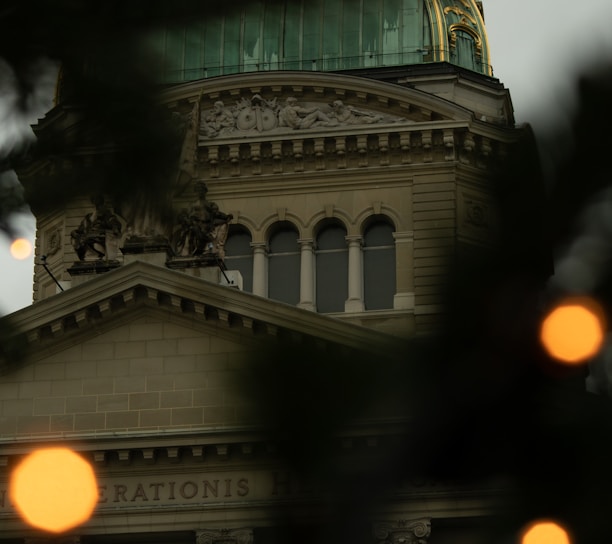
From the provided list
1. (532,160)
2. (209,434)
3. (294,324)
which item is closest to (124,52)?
(532,160)

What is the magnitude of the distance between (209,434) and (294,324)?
3.77 m

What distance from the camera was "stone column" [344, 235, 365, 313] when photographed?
42.2 metres

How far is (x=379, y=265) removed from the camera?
43.5 meters

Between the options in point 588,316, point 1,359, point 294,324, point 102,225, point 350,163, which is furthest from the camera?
point 350,163

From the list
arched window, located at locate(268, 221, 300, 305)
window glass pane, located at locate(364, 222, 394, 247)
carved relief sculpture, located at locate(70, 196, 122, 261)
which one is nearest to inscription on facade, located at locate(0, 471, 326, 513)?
carved relief sculpture, located at locate(70, 196, 122, 261)

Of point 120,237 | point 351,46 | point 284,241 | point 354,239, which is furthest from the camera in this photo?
point 351,46

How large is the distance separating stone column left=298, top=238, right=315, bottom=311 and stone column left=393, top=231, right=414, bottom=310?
207 centimetres

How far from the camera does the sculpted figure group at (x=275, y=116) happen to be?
43.9 meters

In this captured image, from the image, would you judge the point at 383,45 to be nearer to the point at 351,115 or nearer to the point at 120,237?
the point at 351,115

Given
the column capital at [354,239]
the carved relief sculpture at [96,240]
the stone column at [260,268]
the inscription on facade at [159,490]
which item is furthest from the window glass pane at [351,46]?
the inscription on facade at [159,490]

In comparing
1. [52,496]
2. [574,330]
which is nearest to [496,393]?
[574,330]

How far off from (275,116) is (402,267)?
535 centimetres

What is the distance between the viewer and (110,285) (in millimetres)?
31859

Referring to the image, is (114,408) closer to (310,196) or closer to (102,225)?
(102,225)
